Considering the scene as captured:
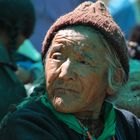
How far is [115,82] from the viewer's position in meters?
3.73

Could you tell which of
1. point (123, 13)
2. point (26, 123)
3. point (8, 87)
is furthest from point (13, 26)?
point (123, 13)

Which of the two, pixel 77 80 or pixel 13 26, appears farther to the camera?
pixel 13 26

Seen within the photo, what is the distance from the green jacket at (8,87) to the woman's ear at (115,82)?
4.11 feet

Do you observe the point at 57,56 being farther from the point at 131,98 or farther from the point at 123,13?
the point at 123,13

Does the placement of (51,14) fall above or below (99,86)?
below

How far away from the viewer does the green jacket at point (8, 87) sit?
4855mm

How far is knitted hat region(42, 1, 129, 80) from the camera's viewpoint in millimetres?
3600

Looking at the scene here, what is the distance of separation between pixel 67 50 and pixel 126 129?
607 millimetres

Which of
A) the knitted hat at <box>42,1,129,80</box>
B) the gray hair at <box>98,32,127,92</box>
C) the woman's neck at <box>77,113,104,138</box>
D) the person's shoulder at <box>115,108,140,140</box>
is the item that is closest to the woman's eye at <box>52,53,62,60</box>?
the knitted hat at <box>42,1,129,80</box>

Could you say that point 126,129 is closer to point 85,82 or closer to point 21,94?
point 85,82

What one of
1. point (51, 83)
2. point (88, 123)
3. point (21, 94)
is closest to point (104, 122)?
point (88, 123)

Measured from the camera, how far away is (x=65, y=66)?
11.6ft

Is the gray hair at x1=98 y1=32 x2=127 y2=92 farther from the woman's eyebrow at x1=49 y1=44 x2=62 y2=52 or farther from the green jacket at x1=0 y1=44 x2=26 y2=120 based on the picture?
the green jacket at x1=0 y1=44 x2=26 y2=120

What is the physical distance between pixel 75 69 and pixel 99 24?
0.90 ft
